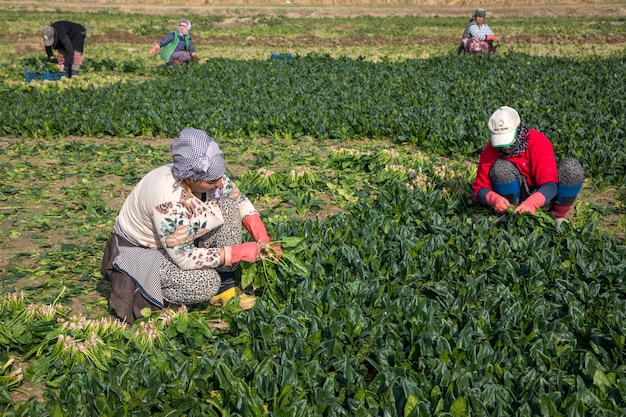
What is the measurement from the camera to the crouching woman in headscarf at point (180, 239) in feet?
14.3

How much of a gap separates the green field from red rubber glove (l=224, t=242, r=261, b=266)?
0.54ft

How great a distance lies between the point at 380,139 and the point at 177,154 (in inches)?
246

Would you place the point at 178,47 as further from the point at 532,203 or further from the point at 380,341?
the point at 380,341

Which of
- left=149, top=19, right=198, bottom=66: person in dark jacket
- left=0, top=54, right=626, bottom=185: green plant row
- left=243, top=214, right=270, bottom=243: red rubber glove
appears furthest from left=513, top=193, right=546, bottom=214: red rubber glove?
left=149, top=19, right=198, bottom=66: person in dark jacket

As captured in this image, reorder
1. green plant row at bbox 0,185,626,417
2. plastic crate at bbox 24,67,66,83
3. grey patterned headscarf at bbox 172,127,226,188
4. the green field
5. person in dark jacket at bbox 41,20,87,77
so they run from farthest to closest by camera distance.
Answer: person in dark jacket at bbox 41,20,87,77
plastic crate at bbox 24,67,66,83
grey patterned headscarf at bbox 172,127,226,188
the green field
green plant row at bbox 0,185,626,417

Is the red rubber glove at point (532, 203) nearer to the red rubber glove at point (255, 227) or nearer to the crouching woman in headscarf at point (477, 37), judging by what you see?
the red rubber glove at point (255, 227)

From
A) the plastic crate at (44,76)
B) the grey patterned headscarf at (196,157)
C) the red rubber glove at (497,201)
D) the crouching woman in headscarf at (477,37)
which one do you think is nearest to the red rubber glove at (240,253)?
the grey patterned headscarf at (196,157)

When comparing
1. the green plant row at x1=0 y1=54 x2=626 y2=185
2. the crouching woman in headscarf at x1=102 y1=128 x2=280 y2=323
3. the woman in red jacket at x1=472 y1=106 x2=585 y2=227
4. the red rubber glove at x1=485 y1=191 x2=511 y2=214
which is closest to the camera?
the crouching woman in headscarf at x1=102 y1=128 x2=280 y2=323

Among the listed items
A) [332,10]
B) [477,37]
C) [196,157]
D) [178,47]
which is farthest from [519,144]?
[332,10]

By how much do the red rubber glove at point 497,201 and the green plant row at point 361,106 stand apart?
2.46 metres

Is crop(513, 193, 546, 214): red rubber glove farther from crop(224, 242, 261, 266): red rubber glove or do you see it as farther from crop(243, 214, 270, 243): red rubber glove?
crop(224, 242, 261, 266): red rubber glove

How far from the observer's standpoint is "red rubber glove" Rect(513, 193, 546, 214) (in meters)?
5.56

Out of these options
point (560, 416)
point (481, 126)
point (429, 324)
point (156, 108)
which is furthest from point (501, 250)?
point (156, 108)

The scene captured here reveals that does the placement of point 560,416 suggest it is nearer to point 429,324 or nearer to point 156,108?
point 429,324
